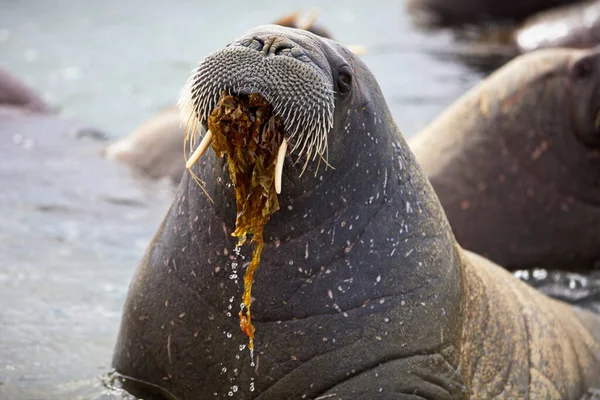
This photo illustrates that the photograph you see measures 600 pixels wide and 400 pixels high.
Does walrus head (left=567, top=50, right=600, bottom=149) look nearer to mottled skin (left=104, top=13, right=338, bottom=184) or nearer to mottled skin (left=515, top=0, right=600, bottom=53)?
mottled skin (left=104, top=13, right=338, bottom=184)

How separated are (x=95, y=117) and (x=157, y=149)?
12.6ft

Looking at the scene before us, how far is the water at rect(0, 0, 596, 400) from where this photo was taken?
651 centimetres

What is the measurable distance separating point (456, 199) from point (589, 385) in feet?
7.57

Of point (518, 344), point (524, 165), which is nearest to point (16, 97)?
point (524, 165)

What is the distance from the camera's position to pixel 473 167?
27.6ft

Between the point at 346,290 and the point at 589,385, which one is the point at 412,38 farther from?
the point at 346,290

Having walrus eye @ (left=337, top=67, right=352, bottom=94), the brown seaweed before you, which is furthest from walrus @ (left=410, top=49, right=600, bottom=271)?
the brown seaweed

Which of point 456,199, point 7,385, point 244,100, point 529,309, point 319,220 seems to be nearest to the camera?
point 244,100

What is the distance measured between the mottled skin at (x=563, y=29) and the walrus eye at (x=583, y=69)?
791cm

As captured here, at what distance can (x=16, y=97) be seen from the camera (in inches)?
519

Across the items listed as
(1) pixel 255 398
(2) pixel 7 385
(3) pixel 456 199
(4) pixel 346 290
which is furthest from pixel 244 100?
(3) pixel 456 199

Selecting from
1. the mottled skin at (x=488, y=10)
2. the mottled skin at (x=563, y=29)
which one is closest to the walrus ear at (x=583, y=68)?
the mottled skin at (x=563, y=29)

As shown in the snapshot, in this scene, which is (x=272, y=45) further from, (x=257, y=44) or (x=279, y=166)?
(x=279, y=166)

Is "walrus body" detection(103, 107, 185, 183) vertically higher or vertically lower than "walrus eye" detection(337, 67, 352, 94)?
lower
